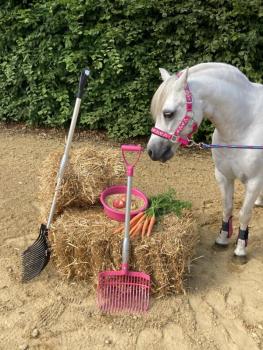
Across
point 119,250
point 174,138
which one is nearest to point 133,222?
point 119,250

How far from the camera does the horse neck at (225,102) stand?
3.29m

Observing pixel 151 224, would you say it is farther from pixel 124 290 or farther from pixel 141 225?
pixel 124 290

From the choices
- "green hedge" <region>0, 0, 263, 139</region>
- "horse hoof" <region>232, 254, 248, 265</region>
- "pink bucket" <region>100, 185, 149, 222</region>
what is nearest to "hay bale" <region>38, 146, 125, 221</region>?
"pink bucket" <region>100, 185, 149, 222</region>

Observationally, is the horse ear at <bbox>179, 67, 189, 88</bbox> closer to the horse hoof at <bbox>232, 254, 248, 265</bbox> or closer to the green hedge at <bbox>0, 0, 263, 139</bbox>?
the horse hoof at <bbox>232, 254, 248, 265</bbox>

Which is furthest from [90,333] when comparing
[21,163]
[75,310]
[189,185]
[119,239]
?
[21,163]

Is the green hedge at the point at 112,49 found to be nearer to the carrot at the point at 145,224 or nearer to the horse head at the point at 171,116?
the horse head at the point at 171,116

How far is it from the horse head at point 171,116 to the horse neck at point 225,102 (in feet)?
0.42

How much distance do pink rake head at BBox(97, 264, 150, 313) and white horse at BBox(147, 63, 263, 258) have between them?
99 centimetres

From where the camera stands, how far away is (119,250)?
3510 mm

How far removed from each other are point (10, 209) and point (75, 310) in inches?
71.4

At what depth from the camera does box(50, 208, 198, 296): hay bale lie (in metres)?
3.48

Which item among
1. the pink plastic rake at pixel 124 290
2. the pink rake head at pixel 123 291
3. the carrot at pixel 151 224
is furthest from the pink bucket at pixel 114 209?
the pink rake head at pixel 123 291

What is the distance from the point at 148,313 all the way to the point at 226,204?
51.5 inches

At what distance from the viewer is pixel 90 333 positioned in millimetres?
3215
